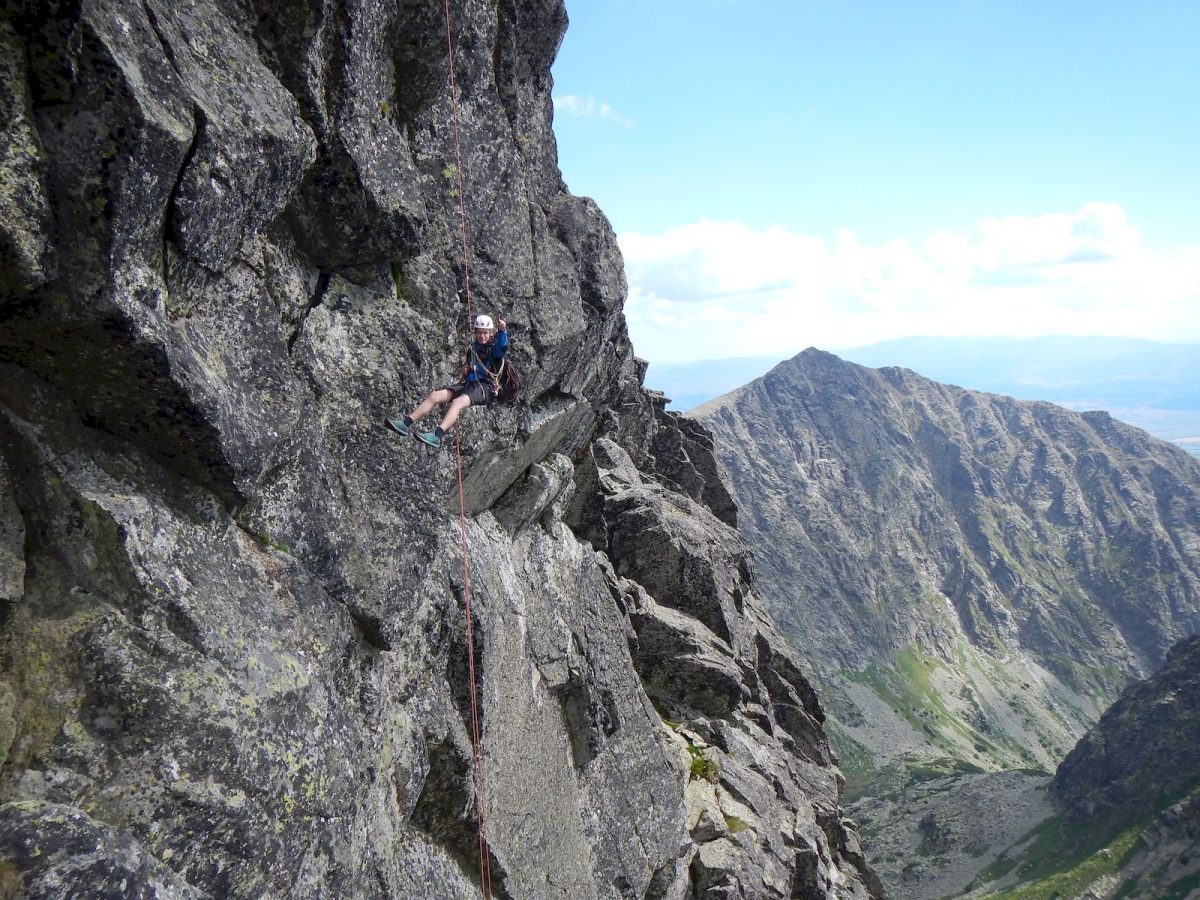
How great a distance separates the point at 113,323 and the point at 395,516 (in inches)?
295

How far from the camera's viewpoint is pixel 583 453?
1502 inches

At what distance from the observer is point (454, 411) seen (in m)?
19.3

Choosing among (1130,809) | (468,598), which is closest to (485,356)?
(468,598)

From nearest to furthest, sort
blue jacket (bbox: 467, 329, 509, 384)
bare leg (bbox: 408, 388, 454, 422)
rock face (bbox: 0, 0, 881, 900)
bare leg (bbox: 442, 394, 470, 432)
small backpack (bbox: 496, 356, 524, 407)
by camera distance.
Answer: rock face (bbox: 0, 0, 881, 900) → bare leg (bbox: 408, 388, 454, 422) → bare leg (bbox: 442, 394, 470, 432) → blue jacket (bbox: 467, 329, 509, 384) → small backpack (bbox: 496, 356, 524, 407)

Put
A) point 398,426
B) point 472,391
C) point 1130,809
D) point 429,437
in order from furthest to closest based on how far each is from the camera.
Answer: point 1130,809 → point 472,391 → point 429,437 → point 398,426

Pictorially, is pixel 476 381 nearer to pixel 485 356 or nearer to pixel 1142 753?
pixel 485 356

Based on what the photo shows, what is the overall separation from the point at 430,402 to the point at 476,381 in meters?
2.13

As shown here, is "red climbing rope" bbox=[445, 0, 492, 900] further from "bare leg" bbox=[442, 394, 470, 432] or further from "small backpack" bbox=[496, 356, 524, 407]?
"small backpack" bbox=[496, 356, 524, 407]

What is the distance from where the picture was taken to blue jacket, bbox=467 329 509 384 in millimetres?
20359

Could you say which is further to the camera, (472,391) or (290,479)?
(472,391)

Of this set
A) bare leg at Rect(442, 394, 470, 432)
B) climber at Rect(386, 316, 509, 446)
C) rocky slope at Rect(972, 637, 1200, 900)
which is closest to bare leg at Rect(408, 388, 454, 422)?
climber at Rect(386, 316, 509, 446)

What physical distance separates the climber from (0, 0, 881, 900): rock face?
24.3 inches

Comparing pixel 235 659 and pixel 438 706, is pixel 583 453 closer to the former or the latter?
pixel 438 706

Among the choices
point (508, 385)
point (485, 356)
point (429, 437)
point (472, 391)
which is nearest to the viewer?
point (429, 437)
